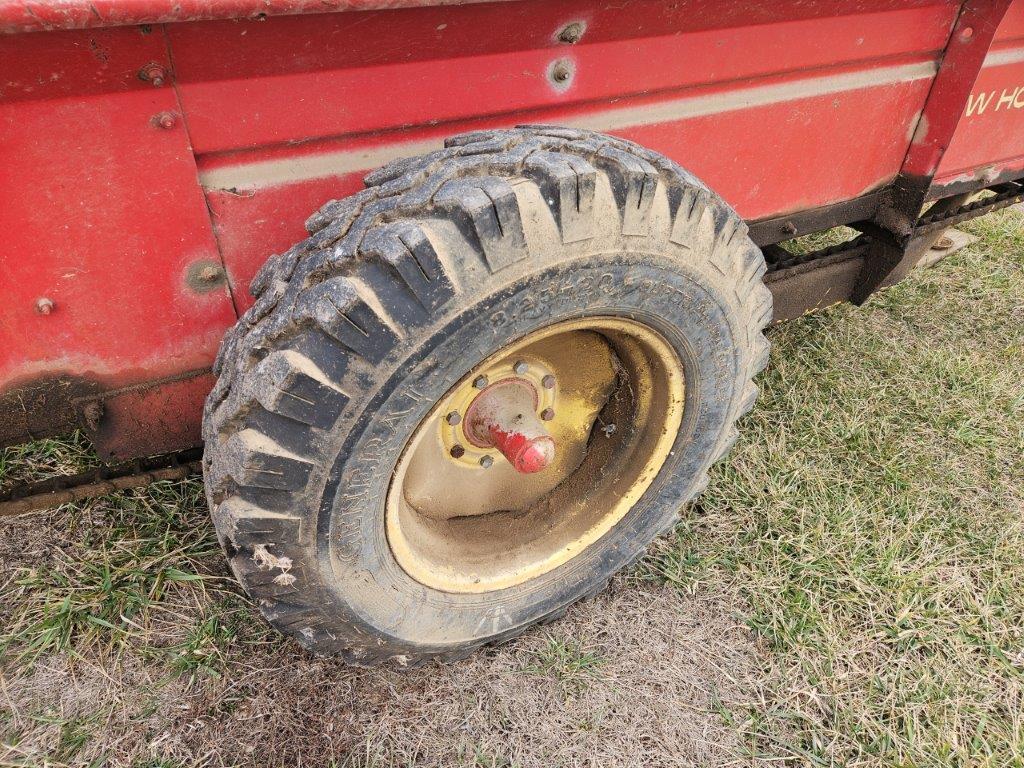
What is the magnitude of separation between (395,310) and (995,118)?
7.50 ft

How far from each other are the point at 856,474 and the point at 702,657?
974mm

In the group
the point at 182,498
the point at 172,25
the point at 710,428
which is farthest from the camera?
the point at 182,498

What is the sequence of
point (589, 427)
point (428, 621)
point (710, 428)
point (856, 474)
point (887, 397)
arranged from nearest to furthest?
point (428, 621), point (710, 428), point (589, 427), point (856, 474), point (887, 397)

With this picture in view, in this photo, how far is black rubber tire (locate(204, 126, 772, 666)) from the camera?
1301 millimetres

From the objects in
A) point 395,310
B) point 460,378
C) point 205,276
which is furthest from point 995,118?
point 205,276

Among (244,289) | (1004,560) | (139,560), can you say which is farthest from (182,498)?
(1004,560)

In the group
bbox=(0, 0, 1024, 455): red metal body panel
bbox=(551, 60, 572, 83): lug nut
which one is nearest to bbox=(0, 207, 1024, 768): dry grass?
bbox=(0, 0, 1024, 455): red metal body panel

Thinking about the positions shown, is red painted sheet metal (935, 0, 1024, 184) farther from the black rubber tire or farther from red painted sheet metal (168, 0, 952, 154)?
the black rubber tire

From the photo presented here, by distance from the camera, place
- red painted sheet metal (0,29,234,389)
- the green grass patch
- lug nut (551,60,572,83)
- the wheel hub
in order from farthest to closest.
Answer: the green grass patch, the wheel hub, lug nut (551,60,572,83), red painted sheet metal (0,29,234,389)

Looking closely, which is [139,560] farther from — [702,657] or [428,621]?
[702,657]

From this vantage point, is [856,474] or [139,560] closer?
[139,560]

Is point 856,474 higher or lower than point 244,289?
lower

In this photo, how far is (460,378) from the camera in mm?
1441

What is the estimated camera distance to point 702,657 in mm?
2088
